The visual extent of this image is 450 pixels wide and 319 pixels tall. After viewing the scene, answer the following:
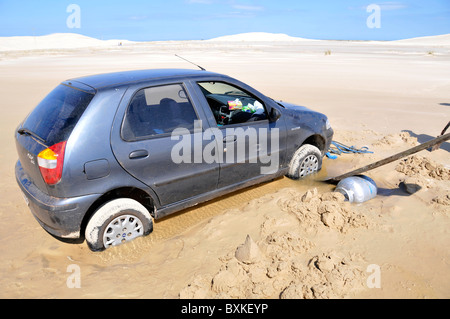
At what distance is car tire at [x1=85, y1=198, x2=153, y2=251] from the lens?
3100 millimetres

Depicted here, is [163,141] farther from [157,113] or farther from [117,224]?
[117,224]

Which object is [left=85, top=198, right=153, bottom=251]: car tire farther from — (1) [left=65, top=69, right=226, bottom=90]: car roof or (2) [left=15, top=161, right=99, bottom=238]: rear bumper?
(1) [left=65, top=69, right=226, bottom=90]: car roof

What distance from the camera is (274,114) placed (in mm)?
4133

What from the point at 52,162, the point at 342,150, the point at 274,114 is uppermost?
the point at 274,114

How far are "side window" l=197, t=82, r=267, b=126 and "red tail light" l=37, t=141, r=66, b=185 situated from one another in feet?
5.81

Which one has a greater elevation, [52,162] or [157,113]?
[157,113]

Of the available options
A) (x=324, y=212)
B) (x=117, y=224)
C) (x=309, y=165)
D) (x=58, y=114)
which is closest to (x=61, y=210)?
(x=117, y=224)

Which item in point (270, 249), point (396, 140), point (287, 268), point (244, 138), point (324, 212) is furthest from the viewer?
point (396, 140)

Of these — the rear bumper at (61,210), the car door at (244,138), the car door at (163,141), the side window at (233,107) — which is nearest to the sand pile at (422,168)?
the car door at (244,138)

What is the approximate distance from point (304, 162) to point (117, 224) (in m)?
2.77

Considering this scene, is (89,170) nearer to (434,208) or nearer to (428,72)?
(434,208)

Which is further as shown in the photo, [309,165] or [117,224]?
[309,165]

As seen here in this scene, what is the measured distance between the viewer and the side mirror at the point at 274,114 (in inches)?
162

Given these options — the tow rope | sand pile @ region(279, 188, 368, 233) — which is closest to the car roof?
sand pile @ region(279, 188, 368, 233)
